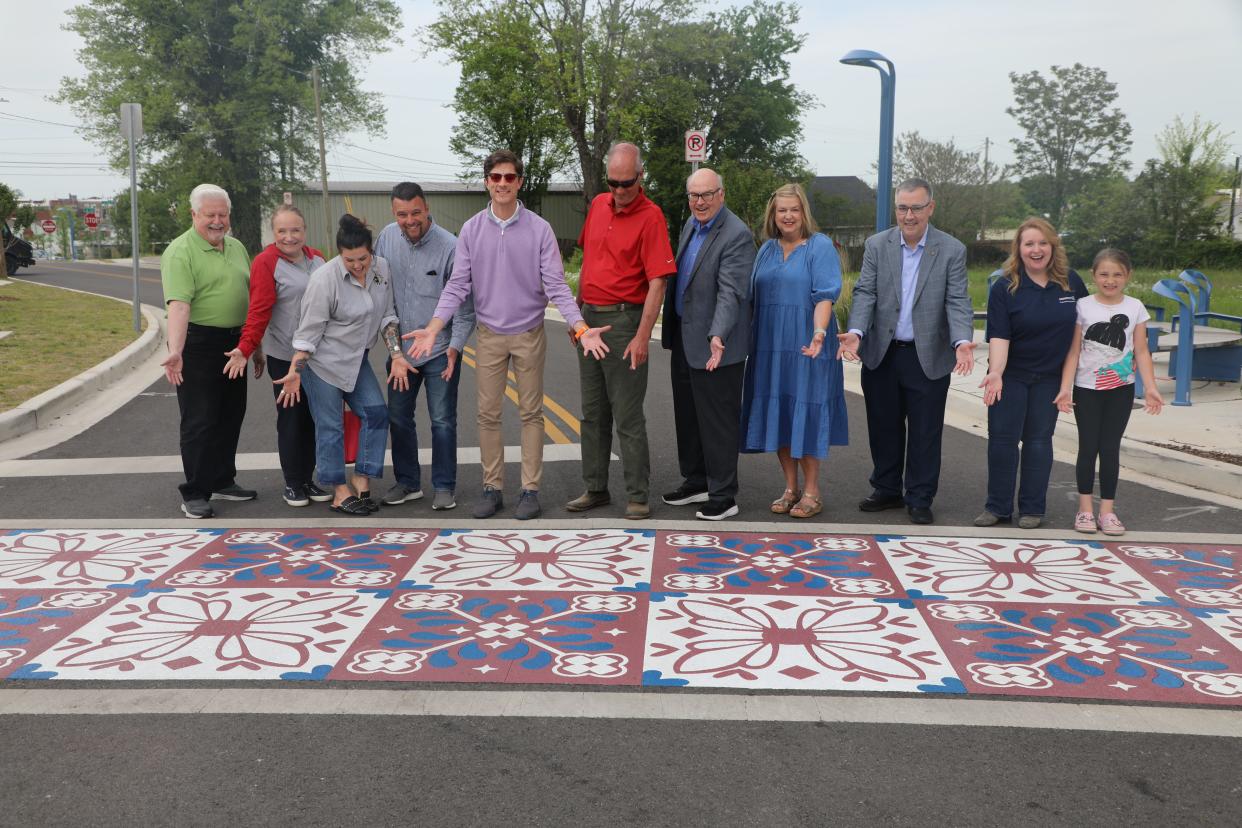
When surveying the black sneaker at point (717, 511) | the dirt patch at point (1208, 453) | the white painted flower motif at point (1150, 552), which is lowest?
the white painted flower motif at point (1150, 552)

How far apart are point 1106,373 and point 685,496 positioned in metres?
2.51

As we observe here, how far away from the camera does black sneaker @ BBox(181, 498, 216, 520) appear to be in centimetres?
645

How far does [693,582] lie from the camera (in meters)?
5.16

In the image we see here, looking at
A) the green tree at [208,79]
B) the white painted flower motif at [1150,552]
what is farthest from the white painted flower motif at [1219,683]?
the green tree at [208,79]

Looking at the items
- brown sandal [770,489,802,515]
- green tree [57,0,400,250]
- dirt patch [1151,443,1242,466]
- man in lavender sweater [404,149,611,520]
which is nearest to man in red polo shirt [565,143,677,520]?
man in lavender sweater [404,149,611,520]

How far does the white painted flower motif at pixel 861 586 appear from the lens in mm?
5004

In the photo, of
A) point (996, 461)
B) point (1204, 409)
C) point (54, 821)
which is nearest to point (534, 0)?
point (1204, 409)

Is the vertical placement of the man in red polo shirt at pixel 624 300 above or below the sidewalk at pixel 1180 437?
above

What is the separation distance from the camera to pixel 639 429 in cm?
636

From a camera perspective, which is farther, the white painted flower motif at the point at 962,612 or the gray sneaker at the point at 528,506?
the gray sneaker at the point at 528,506

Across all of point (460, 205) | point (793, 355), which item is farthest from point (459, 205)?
point (793, 355)

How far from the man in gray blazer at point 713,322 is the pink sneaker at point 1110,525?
6.67ft

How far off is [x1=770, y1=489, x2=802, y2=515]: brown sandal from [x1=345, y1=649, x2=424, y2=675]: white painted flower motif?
2.85m

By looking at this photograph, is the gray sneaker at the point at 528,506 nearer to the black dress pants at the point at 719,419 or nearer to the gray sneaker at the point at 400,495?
the gray sneaker at the point at 400,495
